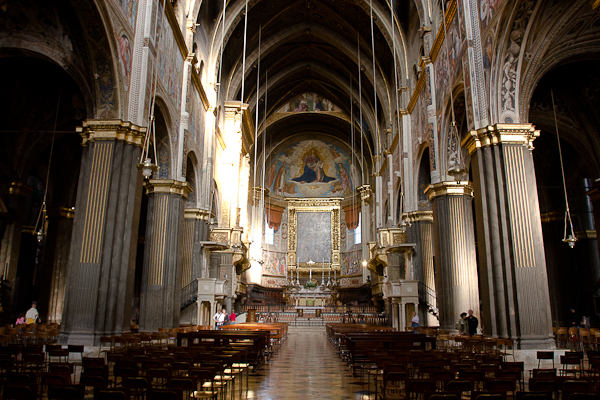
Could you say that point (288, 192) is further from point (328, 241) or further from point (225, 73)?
point (225, 73)

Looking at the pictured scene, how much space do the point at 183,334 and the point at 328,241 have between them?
106 ft

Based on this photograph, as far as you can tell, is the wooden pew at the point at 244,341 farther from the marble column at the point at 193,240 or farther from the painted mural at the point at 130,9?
the painted mural at the point at 130,9

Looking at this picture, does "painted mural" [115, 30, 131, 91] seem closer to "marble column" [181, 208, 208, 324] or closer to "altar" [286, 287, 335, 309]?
"marble column" [181, 208, 208, 324]

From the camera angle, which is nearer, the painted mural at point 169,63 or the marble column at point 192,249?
the painted mural at point 169,63

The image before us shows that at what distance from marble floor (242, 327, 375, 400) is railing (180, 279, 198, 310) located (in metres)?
8.54

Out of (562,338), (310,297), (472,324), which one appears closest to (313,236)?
(310,297)

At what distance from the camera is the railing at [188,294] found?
19.7m

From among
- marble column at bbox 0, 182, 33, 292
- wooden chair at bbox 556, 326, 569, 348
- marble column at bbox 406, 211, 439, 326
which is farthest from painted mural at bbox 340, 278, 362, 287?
marble column at bbox 0, 182, 33, 292

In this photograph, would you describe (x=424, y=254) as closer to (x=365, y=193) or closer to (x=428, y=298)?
(x=428, y=298)

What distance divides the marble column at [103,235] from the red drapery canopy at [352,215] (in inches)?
1226

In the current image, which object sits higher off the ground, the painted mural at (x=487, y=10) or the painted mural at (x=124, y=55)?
the painted mural at (x=487, y=10)

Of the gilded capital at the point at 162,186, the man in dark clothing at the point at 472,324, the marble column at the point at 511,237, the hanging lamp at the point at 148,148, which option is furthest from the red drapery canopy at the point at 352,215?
the marble column at the point at 511,237

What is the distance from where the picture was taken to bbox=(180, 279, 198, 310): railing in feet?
64.7

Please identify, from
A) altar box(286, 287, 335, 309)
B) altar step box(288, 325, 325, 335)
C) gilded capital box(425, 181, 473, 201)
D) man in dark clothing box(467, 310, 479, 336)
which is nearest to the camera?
man in dark clothing box(467, 310, 479, 336)
